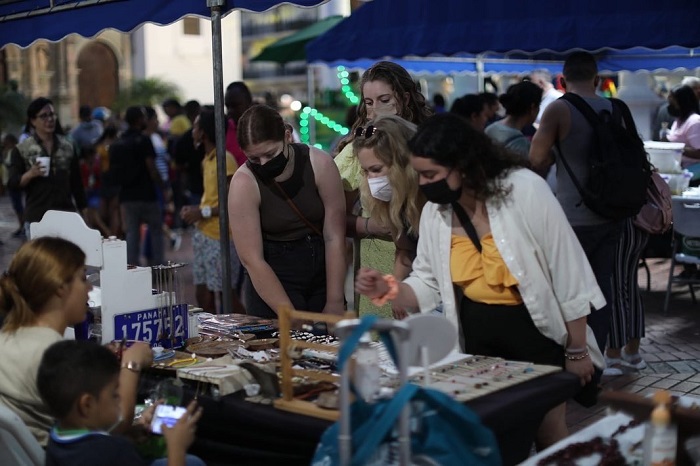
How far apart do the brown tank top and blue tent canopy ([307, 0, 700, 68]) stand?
165 inches

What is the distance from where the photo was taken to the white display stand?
3.41m

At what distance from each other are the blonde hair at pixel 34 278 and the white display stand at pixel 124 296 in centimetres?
45

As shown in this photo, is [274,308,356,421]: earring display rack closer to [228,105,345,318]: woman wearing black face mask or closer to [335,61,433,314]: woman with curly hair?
[228,105,345,318]: woman wearing black face mask

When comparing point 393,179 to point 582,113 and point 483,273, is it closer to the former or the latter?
point 483,273

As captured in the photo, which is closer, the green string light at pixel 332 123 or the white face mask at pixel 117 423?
the white face mask at pixel 117 423

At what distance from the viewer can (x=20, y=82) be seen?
3105 cm

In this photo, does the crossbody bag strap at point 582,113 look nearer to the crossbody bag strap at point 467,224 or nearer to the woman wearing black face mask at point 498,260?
the woman wearing black face mask at point 498,260

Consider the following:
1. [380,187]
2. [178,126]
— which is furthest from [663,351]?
[178,126]

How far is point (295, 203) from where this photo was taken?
4117mm

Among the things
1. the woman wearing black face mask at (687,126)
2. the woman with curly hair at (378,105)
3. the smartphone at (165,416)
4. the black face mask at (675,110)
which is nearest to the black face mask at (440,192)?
the smartphone at (165,416)

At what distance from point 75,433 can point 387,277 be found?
3.54 feet

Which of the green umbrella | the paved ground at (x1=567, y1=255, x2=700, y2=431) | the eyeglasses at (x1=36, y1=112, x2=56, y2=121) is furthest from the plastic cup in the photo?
the green umbrella

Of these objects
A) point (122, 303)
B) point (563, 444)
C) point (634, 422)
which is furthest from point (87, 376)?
point (634, 422)

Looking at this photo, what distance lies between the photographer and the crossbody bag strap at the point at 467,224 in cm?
314
